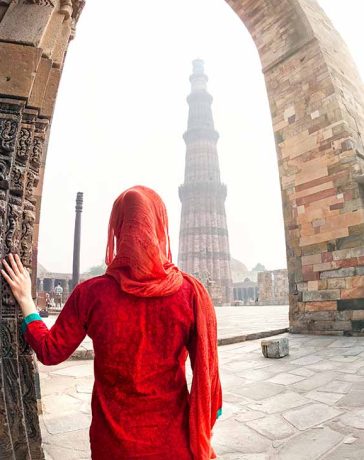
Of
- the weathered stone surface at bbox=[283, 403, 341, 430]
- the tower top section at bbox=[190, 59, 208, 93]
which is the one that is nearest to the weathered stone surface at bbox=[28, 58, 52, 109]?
the weathered stone surface at bbox=[283, 403, 341, 430]

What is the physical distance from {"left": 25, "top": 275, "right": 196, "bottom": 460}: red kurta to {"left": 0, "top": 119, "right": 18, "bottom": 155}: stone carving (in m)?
0.78

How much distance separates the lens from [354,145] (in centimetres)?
527

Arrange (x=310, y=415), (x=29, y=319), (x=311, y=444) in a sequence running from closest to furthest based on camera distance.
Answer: (x=29, y=319)
(x=311, y=444)
(x=310, y=415)

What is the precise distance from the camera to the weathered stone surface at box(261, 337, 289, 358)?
3.54 meters

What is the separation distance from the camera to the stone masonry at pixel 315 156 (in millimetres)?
5023

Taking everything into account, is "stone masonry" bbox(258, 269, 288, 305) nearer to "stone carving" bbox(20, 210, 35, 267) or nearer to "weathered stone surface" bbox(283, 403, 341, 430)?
"weathered stone surface" bbox(283, 403, 341, 430)

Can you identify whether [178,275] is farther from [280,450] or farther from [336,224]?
[336,224]

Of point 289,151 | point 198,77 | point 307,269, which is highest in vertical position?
point 198,77

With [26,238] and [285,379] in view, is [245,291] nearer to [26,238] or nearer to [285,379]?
[285,379]

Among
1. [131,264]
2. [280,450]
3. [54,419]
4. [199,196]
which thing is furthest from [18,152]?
[199,196]

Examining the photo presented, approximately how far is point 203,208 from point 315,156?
3109 cm

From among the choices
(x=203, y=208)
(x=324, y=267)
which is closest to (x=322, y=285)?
(x=324, y=267)

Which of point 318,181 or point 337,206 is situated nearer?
point 337,206

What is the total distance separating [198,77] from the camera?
1663 inches
